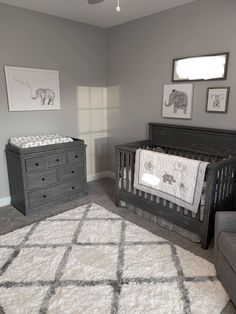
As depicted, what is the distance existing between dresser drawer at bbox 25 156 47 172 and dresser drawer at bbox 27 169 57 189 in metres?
0.07

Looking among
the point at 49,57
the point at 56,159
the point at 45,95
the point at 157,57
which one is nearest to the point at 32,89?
the point at 45,95

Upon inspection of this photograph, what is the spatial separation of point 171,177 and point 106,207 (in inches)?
42.2

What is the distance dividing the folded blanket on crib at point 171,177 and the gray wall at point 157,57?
810 millimetres

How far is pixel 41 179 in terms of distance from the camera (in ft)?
9.68

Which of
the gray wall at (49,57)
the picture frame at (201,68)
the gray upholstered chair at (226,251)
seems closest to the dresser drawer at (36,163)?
the gray wall at (49,57)

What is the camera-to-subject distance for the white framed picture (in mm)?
2953

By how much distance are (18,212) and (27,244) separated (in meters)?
0.80

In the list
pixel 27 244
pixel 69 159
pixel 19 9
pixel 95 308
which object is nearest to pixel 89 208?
pixel 69 159

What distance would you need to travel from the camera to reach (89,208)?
3.04 metres

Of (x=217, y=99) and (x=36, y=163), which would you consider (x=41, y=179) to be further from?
(x=217, y=99)

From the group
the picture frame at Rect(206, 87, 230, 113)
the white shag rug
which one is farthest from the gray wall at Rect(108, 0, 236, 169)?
the white shag rug

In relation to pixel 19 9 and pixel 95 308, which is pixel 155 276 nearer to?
pixel 95 308

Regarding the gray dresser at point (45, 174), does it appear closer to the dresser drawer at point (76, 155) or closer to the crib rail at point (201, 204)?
the dresser drawer at point (76, 155)

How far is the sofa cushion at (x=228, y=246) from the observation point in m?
1.59
